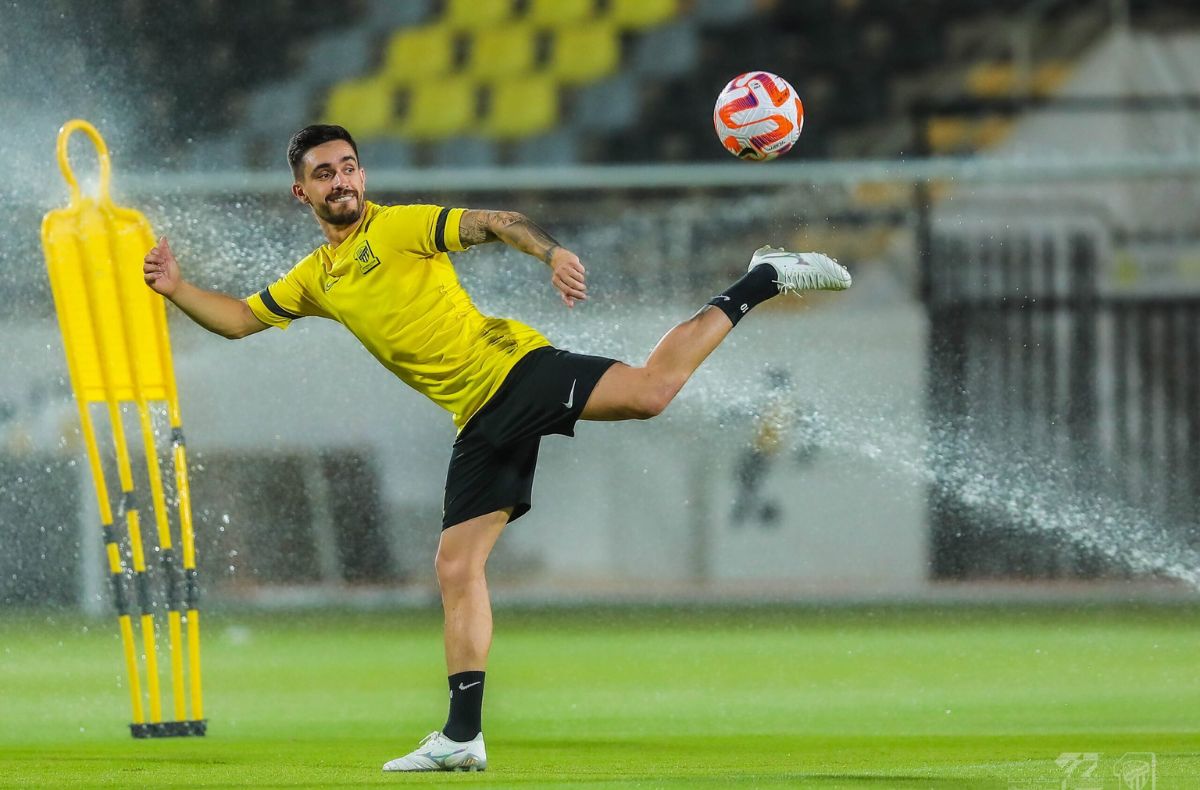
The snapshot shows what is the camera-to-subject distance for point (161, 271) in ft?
15.5

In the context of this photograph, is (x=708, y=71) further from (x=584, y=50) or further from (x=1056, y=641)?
(x=1056, y=641)

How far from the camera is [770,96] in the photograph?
4.93 m

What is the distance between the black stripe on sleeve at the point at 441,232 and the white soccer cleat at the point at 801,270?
0.87 meters

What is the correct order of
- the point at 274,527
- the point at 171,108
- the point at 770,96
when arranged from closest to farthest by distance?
the point at 770,96
the point at 274,527
the point at 171,108

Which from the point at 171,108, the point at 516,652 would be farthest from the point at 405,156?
the point at 516,652

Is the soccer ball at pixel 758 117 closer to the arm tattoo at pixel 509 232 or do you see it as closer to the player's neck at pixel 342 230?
the arm tattoo at pixel 509 232

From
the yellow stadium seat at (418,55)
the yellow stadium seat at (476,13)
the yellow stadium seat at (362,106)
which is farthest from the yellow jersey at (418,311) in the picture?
the yellow stadium seat at (476,13)

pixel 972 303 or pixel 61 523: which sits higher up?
pixel 972 303

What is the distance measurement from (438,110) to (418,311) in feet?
19.3

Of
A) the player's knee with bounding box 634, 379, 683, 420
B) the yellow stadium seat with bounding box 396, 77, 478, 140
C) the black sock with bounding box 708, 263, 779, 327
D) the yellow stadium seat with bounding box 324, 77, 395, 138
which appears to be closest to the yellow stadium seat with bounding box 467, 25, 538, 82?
the yellow stadium seat with bounding box 396, 77, 478, 140

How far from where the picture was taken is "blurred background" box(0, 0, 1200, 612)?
24.8 ft

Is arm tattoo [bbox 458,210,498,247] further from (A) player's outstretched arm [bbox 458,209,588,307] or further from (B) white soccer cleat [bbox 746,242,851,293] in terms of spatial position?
(B) white soccer cleat [bbox 746,242,851,293]

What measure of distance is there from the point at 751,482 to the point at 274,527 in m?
2.29

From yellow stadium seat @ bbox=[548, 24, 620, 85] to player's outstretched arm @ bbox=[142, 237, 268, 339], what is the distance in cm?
597
